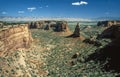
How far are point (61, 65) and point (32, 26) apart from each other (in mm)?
114860

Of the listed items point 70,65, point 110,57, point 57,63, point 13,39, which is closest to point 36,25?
point 57,63

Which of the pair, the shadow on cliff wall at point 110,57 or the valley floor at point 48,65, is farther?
the shadow on cliff wall at point 110,57

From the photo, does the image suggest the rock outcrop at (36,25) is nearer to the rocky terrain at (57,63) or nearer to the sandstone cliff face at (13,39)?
the rocky terrain at (57,63)


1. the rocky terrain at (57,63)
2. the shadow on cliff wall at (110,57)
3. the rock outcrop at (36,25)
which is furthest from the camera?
the rock outcrop at (36,25)

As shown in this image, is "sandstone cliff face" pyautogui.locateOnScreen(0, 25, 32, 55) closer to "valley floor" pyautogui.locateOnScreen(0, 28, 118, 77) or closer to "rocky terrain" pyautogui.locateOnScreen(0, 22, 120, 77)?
"rocky terrain" pyautogui.locateOnScreen(0, 22, 120, 77)

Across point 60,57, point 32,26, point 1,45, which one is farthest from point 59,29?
point 1,45

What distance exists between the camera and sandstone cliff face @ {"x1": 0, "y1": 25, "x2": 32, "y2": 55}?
61144mm

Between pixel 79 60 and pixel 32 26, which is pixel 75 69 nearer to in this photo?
pixel 79 60

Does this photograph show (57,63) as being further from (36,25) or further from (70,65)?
(36,25)

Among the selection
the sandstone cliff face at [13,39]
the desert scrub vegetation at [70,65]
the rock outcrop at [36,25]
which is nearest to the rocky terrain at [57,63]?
Answer: the desert scrub vegetation at [70,65]

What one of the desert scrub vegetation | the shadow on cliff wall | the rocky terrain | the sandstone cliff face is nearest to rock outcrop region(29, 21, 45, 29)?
the desert scrub vegetation

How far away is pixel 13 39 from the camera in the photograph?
6831 cm

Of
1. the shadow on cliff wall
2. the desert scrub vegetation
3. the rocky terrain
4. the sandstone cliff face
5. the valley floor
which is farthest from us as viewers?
the sandstone cliff face

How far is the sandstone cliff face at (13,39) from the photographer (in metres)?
61.1
